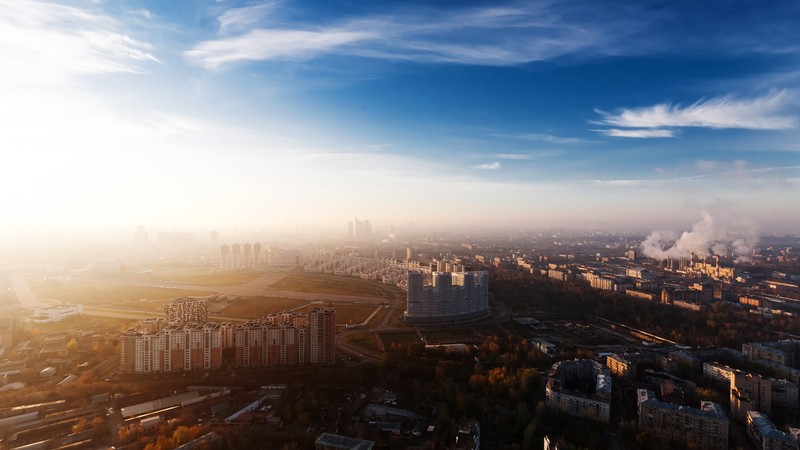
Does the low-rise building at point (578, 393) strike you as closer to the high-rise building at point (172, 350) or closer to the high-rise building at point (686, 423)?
the high-rise building at point (686, 423)

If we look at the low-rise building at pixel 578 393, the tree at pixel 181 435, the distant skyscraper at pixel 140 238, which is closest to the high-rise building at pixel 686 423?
the low-rise building at pixel 578 393

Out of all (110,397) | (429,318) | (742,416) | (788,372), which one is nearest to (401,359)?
(429,318)

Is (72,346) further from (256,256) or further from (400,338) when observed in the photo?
(256,256)

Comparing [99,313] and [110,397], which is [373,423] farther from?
[99,313]

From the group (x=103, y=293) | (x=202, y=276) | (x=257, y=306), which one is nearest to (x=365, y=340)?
(x=257, y=306)

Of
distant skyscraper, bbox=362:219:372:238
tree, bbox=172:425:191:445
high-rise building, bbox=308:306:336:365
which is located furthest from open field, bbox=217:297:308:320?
distant skyscraper, bbox=362:219:372:238
